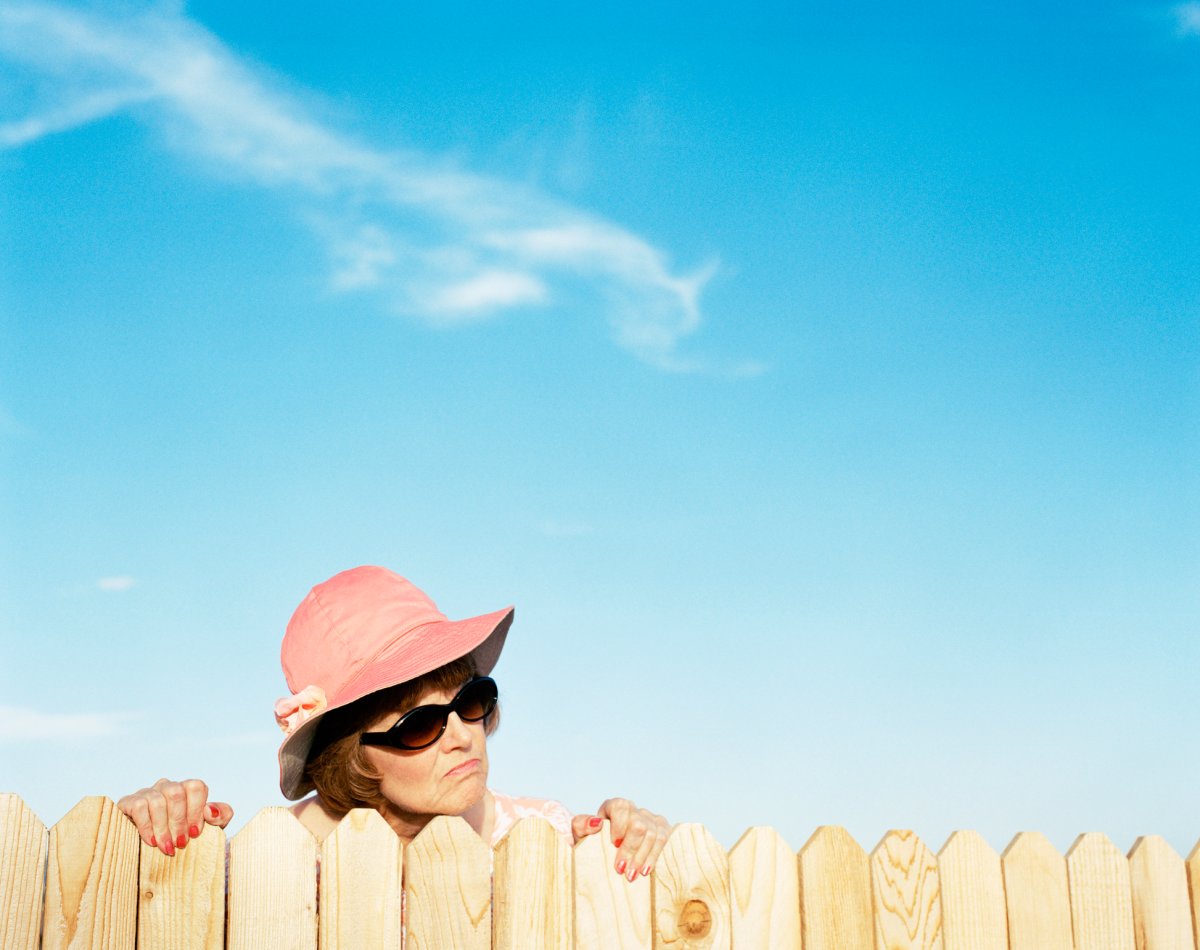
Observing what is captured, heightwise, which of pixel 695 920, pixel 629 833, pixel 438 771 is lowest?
pixel 695 920

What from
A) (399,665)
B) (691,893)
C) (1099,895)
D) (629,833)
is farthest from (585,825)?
(1099,895)

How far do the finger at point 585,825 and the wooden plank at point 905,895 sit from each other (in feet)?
2.94

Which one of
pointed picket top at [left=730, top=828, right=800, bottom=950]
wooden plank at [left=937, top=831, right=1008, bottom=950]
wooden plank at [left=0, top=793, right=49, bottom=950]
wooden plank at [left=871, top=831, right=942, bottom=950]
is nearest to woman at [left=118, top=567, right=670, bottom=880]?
pointed picket top at [left=730, top=828, right=800, bottom=950]

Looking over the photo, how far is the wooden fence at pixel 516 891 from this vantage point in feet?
10.2

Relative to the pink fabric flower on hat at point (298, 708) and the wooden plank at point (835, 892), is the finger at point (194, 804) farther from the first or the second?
the wooden plank at point (835, 892)

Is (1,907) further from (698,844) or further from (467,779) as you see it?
(698,844)

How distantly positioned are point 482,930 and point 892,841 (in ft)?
4.28

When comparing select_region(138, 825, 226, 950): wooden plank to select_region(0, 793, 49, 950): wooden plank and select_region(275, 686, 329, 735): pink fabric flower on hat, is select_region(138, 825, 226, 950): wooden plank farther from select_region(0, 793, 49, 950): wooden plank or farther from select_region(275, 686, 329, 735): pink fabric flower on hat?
select_region(275, 686, 329, 735): pink fabric flower on hat

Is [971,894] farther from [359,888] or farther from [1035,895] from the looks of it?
[359,888]

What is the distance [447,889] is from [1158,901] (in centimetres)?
248

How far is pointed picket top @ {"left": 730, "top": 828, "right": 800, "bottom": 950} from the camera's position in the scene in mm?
3562

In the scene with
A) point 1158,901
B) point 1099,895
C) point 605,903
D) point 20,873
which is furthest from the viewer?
point 1158,901

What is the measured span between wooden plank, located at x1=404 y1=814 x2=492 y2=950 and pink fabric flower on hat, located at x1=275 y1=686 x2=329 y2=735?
2.47 feet

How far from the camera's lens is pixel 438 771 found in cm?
373
